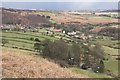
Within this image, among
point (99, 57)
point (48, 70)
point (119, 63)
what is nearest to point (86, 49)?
point (99, 57)

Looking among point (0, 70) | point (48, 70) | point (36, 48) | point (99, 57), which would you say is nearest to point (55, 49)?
point (36, 48)

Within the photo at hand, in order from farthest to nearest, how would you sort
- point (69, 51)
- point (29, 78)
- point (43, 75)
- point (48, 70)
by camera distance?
point (69, 51) → point (48, 70) → point (43, 75) → point (29, 78)

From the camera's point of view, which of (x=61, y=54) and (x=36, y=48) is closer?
(x=61, y=54)

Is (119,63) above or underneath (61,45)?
underneath

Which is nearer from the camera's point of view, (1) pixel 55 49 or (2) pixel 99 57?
(1) pixel 55 49

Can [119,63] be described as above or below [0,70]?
below

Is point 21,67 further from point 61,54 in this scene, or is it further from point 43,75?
point 61,54

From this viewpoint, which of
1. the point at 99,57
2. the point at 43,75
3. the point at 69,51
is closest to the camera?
the point at 43,75

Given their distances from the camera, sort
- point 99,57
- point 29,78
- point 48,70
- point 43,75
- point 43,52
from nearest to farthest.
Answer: point 29,78, point 43,75, point 48,70, point 43,52, point 99,57

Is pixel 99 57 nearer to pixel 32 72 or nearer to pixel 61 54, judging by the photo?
pixel 61 54
